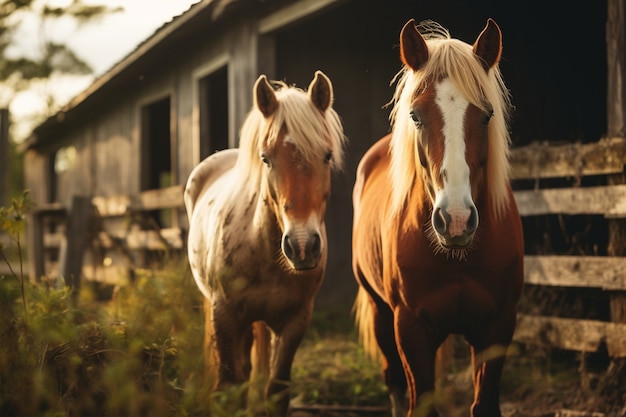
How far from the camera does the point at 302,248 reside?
367 cm

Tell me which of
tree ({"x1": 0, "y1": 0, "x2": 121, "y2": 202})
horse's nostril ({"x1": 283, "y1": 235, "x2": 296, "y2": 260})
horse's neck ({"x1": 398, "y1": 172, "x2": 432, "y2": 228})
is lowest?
horse's nostril ({"x1": 283, "y1": 235, "x2": 296, "y2": 260})

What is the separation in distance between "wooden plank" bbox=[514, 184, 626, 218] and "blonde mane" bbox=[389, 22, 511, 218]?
61.1 inches

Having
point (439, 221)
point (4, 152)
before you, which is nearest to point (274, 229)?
point (439, 221)

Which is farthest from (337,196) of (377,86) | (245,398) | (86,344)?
(86,344)

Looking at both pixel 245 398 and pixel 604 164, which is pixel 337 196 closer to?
pixel 604 164

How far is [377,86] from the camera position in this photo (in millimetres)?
8750

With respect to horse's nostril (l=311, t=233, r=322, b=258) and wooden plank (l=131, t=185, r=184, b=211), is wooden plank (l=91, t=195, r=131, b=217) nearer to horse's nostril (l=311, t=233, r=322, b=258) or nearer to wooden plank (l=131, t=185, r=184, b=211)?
wooden plank (l=131, t=185, r=184, b=211)

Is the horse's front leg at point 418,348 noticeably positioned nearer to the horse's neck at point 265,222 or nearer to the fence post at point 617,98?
the horse's neck at point 265,222

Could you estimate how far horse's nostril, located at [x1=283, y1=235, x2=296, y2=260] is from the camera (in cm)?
368

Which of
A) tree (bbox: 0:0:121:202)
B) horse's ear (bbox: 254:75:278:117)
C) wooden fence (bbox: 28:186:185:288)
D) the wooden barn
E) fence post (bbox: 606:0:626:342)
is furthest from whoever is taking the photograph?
tree (bbox: 0:0:121:202)

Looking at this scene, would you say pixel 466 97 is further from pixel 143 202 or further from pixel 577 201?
pixel 143 202

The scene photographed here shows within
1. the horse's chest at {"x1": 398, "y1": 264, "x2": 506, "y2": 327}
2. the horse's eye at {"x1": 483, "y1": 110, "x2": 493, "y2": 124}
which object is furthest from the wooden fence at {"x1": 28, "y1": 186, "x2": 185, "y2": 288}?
the horse's eye at {"x1": 483, "y1": 110, "x2": 493, "y2": 124}

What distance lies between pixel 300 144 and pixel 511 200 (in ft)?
3.45

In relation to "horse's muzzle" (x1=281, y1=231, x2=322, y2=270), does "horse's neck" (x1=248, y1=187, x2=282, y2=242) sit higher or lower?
higher
